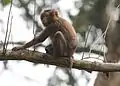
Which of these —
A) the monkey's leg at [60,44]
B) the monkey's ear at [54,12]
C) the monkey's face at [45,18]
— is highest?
the monkey's ear at [54,12]

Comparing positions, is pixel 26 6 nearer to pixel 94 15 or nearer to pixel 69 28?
pixel 94 15

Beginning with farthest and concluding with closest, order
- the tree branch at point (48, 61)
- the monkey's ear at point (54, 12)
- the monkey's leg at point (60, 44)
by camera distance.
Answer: the monkey's ear at point (54, 12)
the monkey's leg at point (60, 44)
the tree branch at point (48, 61)

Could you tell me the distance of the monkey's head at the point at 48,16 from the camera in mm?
5205

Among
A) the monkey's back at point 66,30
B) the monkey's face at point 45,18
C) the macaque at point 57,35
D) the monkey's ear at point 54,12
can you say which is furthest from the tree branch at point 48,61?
the monkey's ear at point 54,12

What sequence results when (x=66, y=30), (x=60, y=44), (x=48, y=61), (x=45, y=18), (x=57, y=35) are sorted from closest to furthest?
(x=48, y=61), (x=57, y=35), (x=60, y=44), (x=66, y=30), (x=45, y=18)

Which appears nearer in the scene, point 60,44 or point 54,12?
point 60,44

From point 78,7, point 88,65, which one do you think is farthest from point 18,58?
point 78,7

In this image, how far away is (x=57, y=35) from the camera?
15.6 ft

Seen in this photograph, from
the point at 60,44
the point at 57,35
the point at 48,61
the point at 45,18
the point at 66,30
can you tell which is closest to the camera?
the point at 48,61

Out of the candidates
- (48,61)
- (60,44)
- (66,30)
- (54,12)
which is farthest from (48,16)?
(48,61)

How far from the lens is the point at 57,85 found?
11.9m

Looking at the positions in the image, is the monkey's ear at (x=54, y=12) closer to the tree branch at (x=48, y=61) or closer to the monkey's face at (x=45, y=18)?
the monkey's face at (x=45, y=18)

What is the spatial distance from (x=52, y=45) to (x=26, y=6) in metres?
5.39

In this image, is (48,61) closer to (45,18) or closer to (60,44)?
(60,44)
